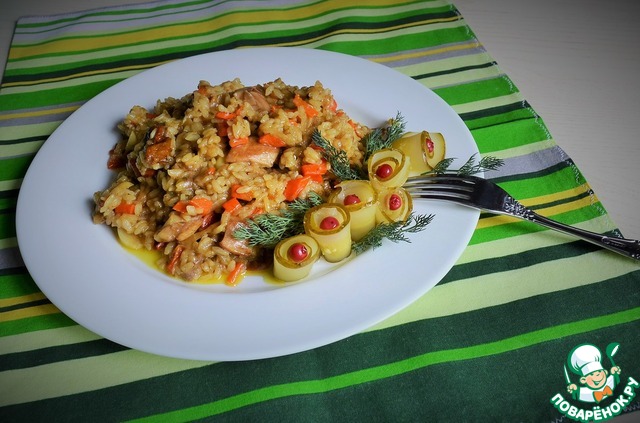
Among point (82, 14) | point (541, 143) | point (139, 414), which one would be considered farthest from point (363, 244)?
point (82, 14)

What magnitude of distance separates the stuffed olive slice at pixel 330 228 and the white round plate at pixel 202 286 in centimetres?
12

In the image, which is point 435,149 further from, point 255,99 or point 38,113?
point 38,113

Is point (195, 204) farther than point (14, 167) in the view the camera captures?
No

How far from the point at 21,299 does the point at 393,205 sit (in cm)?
230

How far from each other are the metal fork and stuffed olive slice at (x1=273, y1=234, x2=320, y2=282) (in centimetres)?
78

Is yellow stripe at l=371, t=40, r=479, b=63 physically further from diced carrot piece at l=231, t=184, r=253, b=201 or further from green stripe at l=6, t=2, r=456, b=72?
diced carrot piece at l=231, t=184, r=253, b=201

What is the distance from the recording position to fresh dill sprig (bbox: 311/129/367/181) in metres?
3.57

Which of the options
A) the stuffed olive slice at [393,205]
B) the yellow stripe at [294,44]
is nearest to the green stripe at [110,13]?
the yellow stripe at [294,44]

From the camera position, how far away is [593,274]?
335cm

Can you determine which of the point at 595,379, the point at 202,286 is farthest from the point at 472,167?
the point at 202,286

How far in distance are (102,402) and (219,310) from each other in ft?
2.48

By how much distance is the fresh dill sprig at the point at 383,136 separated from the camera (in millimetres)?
3808

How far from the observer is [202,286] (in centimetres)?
329

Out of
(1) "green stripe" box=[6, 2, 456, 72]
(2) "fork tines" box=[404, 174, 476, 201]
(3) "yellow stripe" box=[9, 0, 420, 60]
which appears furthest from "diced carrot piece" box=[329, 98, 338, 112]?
(3) "yellow stripe" box=[9, 0, 420, 60]
